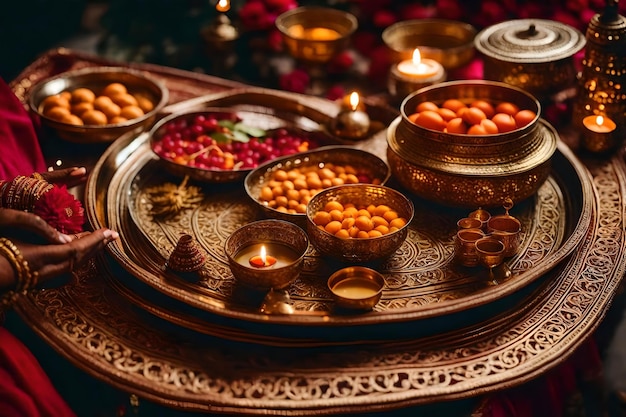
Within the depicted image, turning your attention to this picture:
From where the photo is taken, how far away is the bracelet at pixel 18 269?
87.4 inches

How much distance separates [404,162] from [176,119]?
1.06 m

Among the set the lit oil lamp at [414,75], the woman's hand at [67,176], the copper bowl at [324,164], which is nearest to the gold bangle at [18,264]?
the woman's hand at [67,176]

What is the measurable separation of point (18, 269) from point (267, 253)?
776 millimetres

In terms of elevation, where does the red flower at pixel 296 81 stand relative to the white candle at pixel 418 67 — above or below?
below

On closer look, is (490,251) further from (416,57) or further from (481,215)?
(416,57)

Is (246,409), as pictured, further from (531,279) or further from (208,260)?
(531,279)

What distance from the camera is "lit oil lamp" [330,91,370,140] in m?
3.22

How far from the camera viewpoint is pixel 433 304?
235 centimetres

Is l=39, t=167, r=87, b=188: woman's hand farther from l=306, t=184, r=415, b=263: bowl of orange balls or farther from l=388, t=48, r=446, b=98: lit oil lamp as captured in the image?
l=388, t=48, r=446, b=98: lit oil lamp

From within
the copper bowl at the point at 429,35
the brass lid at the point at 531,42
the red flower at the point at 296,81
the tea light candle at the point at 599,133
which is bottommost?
the red flower at the point at 296,81

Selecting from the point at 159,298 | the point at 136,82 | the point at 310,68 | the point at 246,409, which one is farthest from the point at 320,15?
the point at 246,409

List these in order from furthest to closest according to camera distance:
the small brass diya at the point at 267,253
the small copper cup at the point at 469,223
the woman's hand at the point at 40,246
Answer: the small copper cup at the point at 469,223 → the small brass diya at the point at 267,253 → the woman's hand at the point at 40,246

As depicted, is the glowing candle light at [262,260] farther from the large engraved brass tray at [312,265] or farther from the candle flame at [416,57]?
the candle flame at [416,57]

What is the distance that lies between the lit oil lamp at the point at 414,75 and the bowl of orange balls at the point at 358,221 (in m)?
0.83
